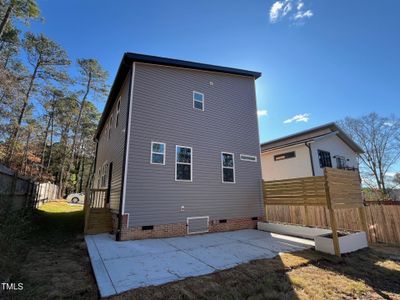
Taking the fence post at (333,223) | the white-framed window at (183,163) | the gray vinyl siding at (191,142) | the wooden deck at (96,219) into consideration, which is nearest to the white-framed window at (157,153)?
the gray vinyl siding at (191,142)

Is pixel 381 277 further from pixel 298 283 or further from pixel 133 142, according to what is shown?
pixel 133 142

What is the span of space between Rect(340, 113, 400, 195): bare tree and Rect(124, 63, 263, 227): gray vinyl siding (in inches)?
736

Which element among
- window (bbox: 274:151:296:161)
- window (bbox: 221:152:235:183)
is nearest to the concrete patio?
window (bbox: 221:152:235:183)

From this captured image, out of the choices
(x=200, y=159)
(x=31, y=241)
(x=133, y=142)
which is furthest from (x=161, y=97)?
(x=31, y=241)

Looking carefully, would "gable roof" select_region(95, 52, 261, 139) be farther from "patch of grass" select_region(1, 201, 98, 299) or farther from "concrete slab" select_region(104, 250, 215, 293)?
"concrete slab" select_region(104, 250, 215, 293)

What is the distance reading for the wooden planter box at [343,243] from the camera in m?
5.70

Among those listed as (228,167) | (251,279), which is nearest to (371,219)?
(228,167)

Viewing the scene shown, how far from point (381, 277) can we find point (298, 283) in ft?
6.60

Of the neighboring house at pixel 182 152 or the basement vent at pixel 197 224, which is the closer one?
the neighboring house at pixel 182 152

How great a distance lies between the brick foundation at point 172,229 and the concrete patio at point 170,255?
0.33 m

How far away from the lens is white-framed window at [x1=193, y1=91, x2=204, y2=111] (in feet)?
30.5

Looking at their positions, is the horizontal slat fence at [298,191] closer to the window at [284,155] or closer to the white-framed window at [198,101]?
the white-framed window at [198,101]

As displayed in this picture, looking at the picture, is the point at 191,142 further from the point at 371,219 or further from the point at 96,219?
the point at 371,219

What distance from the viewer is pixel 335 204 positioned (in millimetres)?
6078
